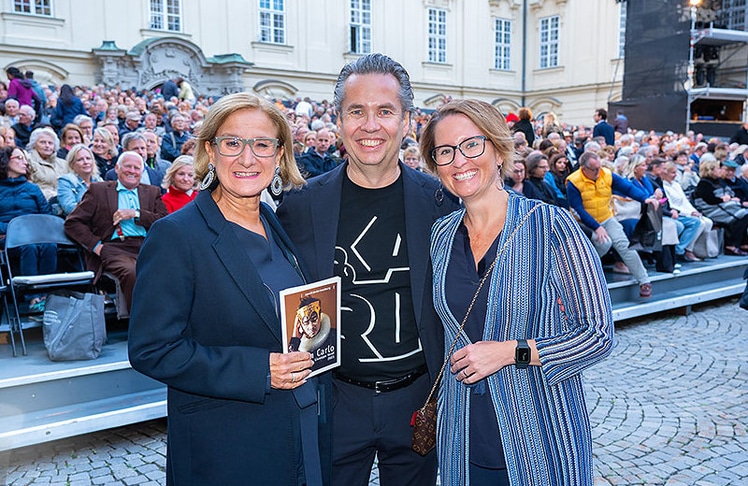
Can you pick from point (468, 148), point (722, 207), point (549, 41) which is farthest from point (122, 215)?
point (549, 41)

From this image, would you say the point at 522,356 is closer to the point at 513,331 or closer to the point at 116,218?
the point at 513,331

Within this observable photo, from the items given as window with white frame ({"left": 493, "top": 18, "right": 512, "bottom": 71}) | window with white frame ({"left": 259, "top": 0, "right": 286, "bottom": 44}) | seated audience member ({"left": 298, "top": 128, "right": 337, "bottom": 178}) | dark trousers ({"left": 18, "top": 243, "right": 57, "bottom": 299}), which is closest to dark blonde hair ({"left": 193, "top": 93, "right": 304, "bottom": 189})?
dark trousers ({"left": 18, "top": 243, "right": 57, "bottom": 299})

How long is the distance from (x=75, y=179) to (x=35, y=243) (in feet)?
3.77

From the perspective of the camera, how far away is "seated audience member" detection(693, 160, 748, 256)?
10.7 m

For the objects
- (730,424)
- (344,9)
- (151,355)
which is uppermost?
(344,9)

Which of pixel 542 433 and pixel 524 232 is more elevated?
pixel 524 232

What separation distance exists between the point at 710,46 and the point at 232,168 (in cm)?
3114

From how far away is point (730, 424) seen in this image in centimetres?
492

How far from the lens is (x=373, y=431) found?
2.43 m

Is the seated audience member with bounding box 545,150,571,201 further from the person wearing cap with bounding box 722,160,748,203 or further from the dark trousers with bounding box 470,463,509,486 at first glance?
the dark trousers with bounding box 470,463,509,486

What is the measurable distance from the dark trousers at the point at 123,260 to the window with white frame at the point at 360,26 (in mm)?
23636

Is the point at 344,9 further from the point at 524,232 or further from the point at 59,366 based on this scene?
the point at 524,232

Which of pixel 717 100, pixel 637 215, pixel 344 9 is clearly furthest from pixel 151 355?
pixel 717 100

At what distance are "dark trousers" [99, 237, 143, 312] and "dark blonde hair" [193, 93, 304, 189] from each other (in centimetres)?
321
